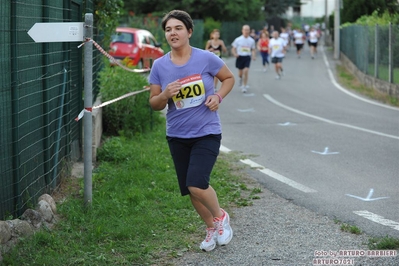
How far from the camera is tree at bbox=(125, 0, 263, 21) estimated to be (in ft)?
171

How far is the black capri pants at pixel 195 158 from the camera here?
5770mm

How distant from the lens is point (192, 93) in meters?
5.80

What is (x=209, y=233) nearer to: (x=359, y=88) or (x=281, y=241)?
(x=281, y=241)

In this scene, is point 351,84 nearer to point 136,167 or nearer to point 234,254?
point 136,167

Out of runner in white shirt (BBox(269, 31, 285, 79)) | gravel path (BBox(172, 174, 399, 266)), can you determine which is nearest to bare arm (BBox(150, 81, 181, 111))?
gravel path (BBox(172, 174, 399, 266))

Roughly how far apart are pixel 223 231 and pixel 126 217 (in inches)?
42.0

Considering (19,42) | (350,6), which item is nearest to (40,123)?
(19,42)

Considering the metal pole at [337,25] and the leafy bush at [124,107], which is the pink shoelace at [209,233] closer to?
the leafy bush at [124,107]

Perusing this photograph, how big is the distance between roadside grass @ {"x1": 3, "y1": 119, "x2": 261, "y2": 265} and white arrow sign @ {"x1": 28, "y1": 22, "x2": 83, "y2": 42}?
57.4 inches

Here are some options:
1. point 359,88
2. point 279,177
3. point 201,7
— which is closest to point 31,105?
point 279,177

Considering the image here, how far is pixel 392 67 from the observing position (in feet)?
66.7

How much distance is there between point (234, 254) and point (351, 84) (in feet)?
67.0

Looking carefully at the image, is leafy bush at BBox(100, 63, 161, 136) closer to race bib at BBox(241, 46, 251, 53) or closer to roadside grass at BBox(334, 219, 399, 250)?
roadside grass at BBox(334, 219, 399, 250)

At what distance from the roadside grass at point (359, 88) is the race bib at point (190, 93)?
534 inches
